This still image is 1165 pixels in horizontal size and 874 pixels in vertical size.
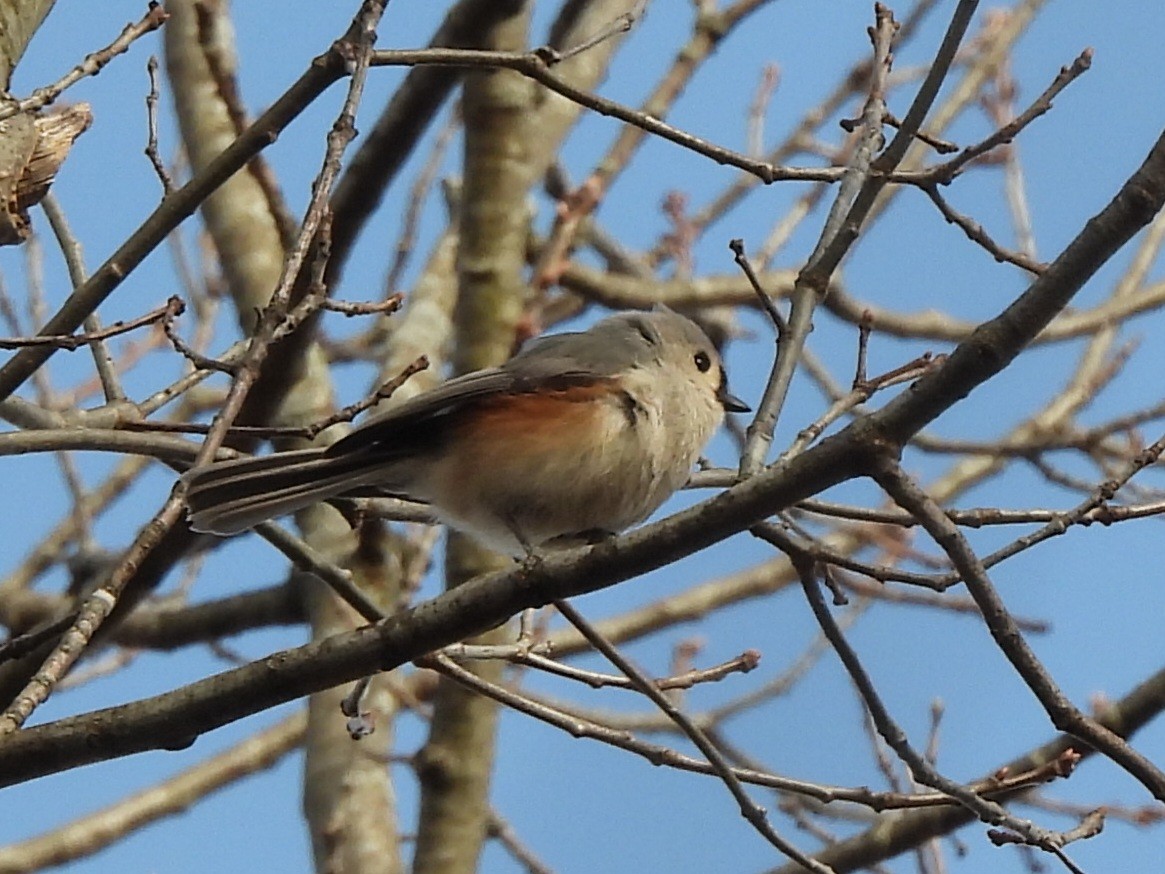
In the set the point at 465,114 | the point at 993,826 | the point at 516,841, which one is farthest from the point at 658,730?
the point at 993,826

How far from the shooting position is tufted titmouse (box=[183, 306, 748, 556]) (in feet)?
9.80

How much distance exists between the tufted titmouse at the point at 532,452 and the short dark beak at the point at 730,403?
0.32 m

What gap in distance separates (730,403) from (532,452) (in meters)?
0.69

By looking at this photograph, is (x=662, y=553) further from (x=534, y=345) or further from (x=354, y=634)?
(x=534, y=345)

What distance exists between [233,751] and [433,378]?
4.55ft

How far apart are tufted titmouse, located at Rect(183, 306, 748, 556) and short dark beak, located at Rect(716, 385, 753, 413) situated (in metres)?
0.32

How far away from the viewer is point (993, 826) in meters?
2.37

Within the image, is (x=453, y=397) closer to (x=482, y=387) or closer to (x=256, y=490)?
(x=482, y=387)

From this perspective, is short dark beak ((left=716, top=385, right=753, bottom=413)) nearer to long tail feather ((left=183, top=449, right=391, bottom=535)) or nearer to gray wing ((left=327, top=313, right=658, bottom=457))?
gray wing ((left=327, top=313, right=658, bottom=457))

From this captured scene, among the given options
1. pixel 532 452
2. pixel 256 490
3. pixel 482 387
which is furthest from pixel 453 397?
pixel 256 490

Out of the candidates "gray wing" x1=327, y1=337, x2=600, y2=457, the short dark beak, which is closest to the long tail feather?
"gray wing" x1=327, y1=337, x2=600, y2=457

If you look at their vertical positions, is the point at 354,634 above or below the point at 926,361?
below

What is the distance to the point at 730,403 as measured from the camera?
11.6 ft

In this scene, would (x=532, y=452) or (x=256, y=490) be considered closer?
(x=256, y=490)
